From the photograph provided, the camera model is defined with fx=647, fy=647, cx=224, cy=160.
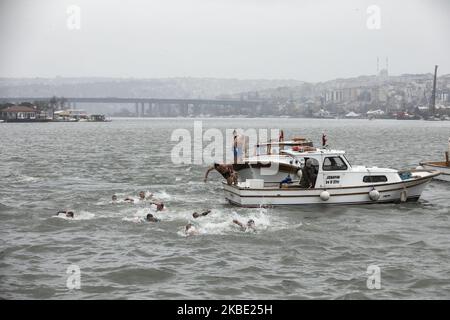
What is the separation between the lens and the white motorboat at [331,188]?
32656 millimetres

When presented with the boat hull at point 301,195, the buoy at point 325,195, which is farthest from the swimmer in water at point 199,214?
the buoy at point 325,195

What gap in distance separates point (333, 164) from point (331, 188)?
1271mm

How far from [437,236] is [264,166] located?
14.1 m

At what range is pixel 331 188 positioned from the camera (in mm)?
33000

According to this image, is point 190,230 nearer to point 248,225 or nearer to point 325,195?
point 248,225

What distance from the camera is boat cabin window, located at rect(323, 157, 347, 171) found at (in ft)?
109

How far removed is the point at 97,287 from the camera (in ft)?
66.8

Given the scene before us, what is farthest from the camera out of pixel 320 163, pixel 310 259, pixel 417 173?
pixel 417 173

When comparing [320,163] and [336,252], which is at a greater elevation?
[320,163]

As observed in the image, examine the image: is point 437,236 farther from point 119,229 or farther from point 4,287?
point 4,287

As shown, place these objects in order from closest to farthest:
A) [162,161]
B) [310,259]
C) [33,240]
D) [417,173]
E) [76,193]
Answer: [310,259] < [33,240] < [417,173] < [76,193] < [162,161]

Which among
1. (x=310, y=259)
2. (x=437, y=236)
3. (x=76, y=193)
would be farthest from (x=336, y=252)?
(x=76, y=193)

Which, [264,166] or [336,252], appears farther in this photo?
[264,166]

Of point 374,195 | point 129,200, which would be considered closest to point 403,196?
point 374,195
